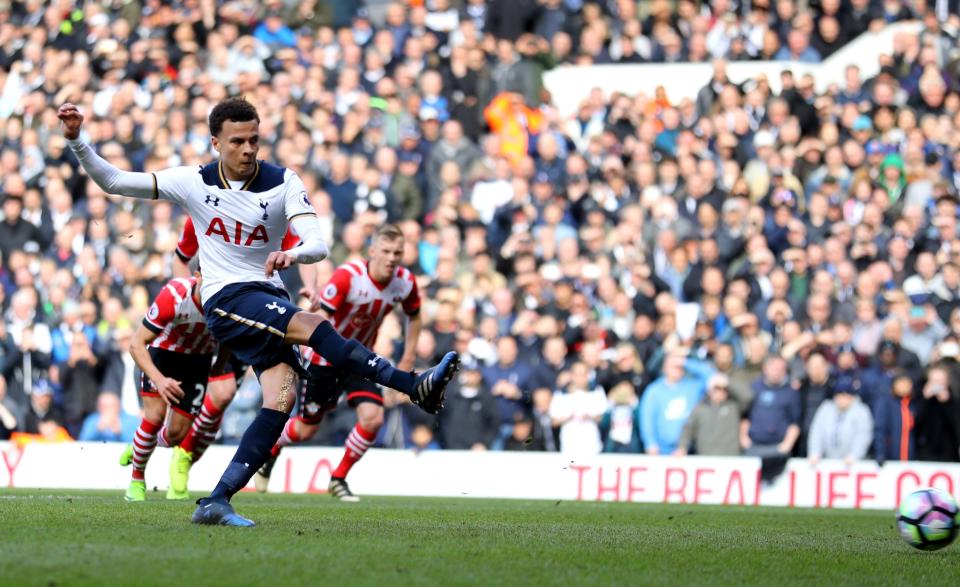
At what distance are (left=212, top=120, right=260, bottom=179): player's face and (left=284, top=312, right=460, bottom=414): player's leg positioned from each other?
95 centimetres

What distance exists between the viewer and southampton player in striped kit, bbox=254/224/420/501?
14.0 meters

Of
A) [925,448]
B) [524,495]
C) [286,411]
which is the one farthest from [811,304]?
[286,411]

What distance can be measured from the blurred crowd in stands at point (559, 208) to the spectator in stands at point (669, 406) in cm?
3

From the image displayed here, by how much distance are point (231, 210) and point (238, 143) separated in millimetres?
416

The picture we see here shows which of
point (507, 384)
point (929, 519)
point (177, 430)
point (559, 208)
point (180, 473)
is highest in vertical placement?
point (559, 208)

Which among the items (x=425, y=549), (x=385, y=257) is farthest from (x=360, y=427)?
(x=425, y=549)

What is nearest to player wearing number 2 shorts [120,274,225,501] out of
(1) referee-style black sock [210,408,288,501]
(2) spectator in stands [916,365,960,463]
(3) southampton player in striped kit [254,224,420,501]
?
(3) southampton player in striped kit [254,224,420,501]

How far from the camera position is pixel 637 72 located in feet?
A: 78.2

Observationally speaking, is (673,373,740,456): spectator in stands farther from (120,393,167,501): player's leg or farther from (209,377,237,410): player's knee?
(120,393,167,501): player's leg

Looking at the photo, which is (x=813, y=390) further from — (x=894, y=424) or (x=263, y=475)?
(x=263, y=475)

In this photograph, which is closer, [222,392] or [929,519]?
[929,519]

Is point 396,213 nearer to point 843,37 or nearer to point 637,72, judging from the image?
point 637,72

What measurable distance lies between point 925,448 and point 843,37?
25.9 ft

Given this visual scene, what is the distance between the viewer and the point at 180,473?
13516 millimetres
